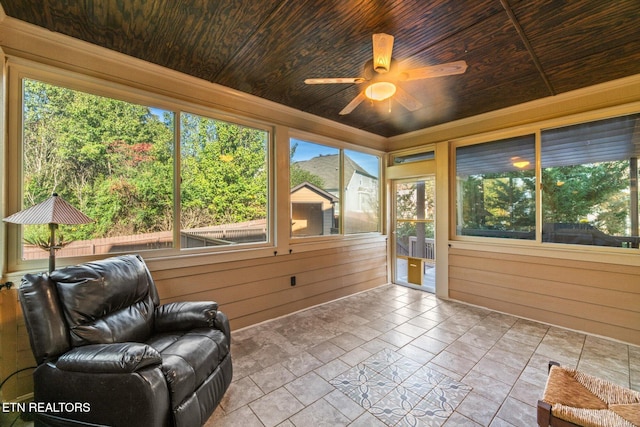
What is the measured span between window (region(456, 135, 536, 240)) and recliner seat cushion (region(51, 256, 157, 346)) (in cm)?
414

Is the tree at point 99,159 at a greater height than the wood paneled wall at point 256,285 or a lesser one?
greater

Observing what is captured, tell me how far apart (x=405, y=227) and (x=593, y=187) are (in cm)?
252

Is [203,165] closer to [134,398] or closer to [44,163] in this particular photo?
[44,163]

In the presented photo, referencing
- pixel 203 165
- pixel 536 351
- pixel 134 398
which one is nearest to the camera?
pixel 134 398

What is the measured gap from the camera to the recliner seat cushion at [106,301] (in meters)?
1.63

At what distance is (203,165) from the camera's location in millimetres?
Result: 2906

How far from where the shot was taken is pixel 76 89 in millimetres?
2234

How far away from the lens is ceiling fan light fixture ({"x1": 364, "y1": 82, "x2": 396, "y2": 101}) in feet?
7.31

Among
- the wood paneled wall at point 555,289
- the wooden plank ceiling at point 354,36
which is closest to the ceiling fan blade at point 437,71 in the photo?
the wooden plank ceiling at point 354,36

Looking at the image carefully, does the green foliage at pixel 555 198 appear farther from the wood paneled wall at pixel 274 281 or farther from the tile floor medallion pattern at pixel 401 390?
the tile floor medallion pattern at pixel 401 390

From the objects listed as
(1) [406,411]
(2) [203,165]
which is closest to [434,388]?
(1) [406,411]

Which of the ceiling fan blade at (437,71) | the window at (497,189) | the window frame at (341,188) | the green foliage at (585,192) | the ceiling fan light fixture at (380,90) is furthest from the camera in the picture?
the window frame at (341,188)

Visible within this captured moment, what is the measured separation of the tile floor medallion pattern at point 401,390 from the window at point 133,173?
194cm

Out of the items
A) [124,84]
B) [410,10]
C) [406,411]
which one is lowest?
[406,411]
